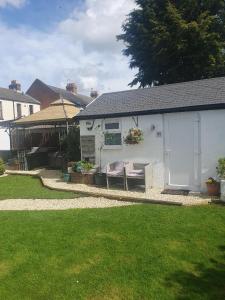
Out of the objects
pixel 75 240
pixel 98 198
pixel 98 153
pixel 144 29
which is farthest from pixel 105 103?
pixel 144 29

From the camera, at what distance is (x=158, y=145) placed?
37.4 ft

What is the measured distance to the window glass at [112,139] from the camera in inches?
495

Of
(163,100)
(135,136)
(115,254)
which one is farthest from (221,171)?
(115,254)

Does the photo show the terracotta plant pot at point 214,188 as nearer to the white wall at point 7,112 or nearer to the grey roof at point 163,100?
the grey roof at point 163,100

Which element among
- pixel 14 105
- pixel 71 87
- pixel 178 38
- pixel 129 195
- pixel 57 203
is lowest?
pixel 57 203

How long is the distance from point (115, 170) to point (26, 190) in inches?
145

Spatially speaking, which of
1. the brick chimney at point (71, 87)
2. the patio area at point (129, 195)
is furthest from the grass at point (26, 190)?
the brick chimney at point (71, 87)

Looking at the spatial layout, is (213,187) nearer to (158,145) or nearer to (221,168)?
(221,168)

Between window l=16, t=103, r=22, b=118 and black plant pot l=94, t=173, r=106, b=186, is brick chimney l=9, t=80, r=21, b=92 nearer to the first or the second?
window l=16, t=103, r=22, b=118

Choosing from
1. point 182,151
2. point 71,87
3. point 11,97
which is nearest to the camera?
point 182,151

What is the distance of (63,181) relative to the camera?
525 inches

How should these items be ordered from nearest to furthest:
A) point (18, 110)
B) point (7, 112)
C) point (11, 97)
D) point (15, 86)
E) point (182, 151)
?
point (182, 151)
point (7, 112)
point (11, 97)
point (18, 110)
point (15, 86)

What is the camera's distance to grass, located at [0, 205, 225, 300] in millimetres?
4605

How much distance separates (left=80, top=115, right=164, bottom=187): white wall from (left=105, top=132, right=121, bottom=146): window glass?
21 cm
